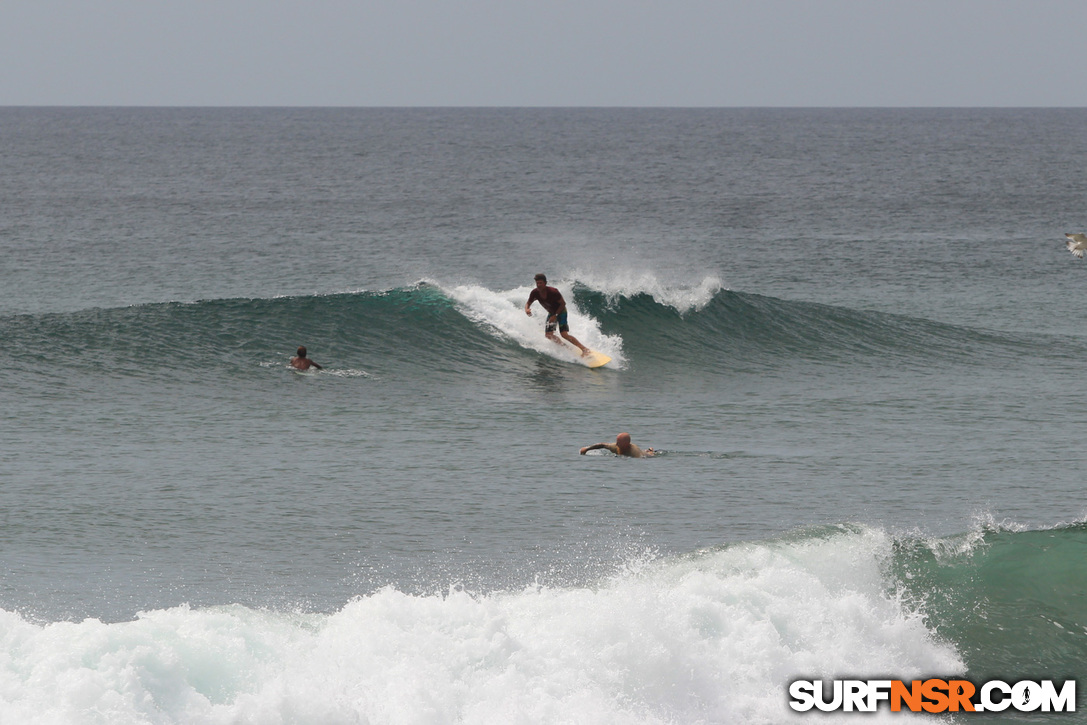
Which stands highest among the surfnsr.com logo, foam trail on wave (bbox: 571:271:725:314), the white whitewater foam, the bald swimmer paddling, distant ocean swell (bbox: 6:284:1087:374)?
foam trail on wave (bbox: 571:271:725:314)

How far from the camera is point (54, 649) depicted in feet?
26.1

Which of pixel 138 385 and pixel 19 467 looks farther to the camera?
pixel 138 385

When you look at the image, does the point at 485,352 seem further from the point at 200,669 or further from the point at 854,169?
the point at 854,169

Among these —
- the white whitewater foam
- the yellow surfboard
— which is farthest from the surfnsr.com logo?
the yellow surfboard

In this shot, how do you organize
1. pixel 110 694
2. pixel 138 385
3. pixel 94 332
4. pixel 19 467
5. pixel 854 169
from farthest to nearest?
pixel 854 169 → pixel 94 332 → pixel 138 385 → pixel 19 467 → pixel 110 694

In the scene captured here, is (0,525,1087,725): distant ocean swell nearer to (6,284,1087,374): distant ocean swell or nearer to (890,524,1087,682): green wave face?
(890,524,1087,682): green wave face

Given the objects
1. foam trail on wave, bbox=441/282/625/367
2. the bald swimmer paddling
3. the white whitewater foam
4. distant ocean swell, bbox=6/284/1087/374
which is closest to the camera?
the white whitewater foam

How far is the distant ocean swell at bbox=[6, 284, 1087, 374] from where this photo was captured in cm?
2217

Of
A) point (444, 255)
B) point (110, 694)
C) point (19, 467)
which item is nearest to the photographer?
point (110, 694)

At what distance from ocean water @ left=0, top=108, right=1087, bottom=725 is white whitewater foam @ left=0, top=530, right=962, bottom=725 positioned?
26 mm

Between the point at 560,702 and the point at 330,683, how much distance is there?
1.59 metres

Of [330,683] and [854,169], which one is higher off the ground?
[854,169]

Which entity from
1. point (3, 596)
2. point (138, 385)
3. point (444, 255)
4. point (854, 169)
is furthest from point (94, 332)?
point (854, 169)

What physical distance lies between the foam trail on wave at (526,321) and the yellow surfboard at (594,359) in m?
0.13
